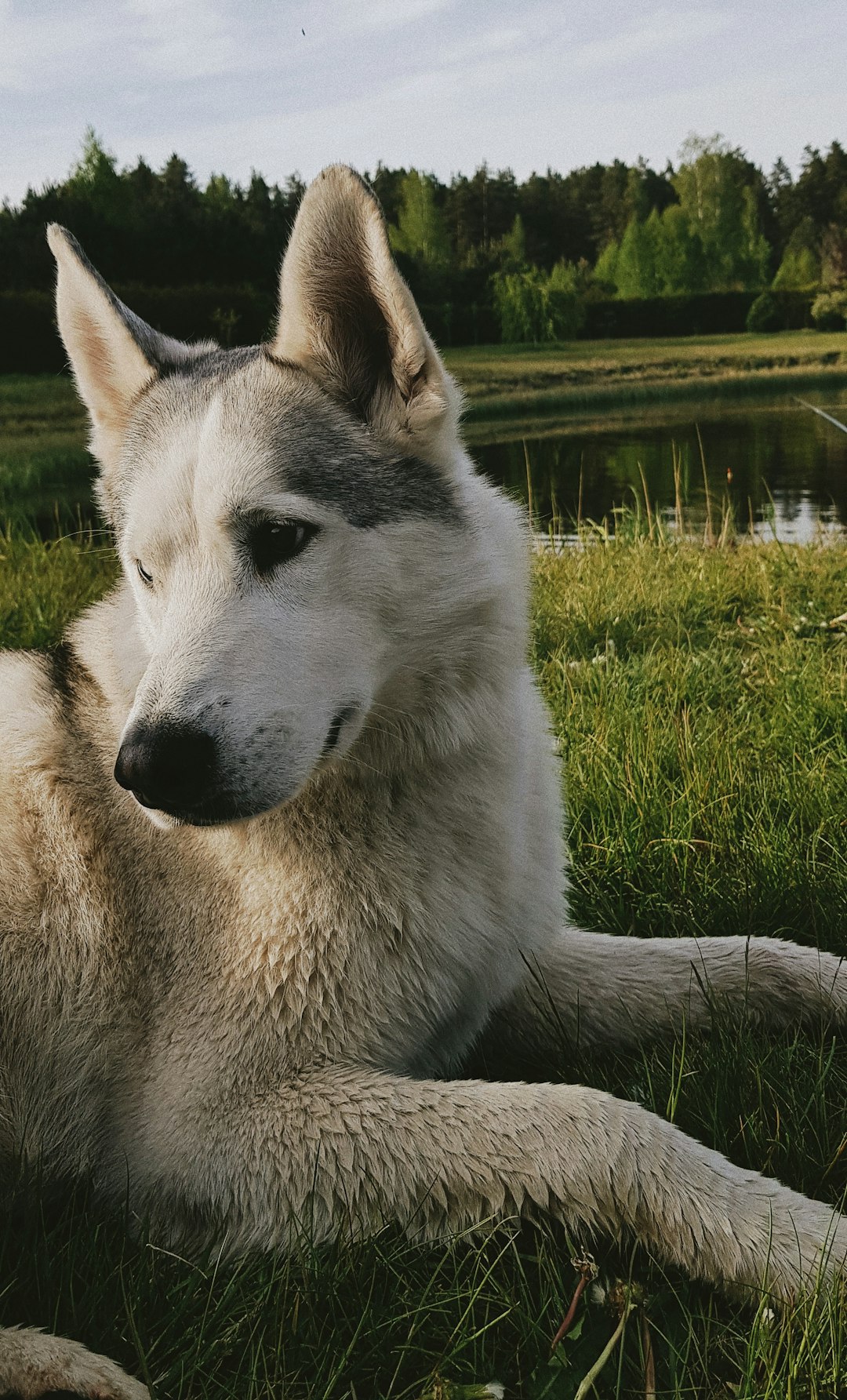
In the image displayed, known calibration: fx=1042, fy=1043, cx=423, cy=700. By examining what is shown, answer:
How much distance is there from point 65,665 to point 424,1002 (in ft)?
4.59

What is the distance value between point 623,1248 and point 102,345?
253 centimetres

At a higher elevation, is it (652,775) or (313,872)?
(313,872)

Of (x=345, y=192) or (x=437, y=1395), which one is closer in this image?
(x=437, y=1395)

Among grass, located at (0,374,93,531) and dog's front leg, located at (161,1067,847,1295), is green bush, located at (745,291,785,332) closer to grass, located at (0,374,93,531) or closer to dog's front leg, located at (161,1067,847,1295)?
grass, located at (0,374,93,531)

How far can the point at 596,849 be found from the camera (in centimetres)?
347

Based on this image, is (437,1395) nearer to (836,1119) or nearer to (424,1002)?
(424,1002)

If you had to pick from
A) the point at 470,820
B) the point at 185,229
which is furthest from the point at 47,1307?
the point at 185,229

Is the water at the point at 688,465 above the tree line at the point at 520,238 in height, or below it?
below

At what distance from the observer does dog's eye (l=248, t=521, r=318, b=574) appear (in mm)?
2271

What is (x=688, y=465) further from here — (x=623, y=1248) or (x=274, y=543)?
(x=623, y=1248)

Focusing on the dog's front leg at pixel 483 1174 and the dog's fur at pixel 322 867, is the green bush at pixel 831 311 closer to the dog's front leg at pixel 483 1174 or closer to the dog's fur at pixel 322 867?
the dog's fur at pixel 322 867

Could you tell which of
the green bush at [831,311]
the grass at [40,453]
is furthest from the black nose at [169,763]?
the green bush at [831,311]

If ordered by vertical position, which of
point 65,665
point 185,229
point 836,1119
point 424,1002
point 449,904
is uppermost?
point 185,229

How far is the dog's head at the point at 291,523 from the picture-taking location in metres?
2.06
